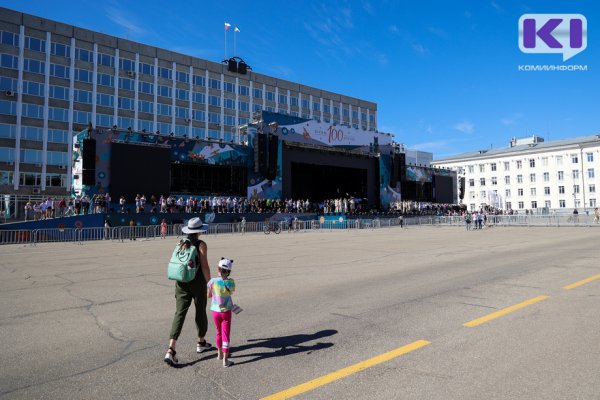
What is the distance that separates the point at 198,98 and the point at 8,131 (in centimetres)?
2660

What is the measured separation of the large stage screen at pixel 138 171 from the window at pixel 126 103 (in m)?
28.9

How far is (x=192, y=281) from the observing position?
15.9 feet

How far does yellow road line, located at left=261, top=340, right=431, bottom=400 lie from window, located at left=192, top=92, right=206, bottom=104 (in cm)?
6510

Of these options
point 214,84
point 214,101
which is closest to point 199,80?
point 214,84

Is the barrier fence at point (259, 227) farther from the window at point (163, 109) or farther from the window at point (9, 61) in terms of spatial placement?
the window at point (9, 61)

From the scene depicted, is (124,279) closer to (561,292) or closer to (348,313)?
(348,313)

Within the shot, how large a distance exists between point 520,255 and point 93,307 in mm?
12840

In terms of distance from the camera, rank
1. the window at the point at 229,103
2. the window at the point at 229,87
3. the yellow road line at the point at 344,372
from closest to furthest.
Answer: the yellow road line at the point at 344,372, the window at the point at 229,103, the window at the point at 229,87

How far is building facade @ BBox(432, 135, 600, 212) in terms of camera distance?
224ft

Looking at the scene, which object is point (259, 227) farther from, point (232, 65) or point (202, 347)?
point (232, 65)

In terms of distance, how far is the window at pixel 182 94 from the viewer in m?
62.8

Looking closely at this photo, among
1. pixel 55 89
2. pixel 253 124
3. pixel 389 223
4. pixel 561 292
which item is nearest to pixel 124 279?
pixel 561 292

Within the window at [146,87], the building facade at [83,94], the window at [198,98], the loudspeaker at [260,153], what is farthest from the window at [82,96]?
the loudspeaker at [260,153]

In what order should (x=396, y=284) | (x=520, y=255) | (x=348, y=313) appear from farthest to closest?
(x=520, y=255), (x=396, y=284), (x=348, y=313)
